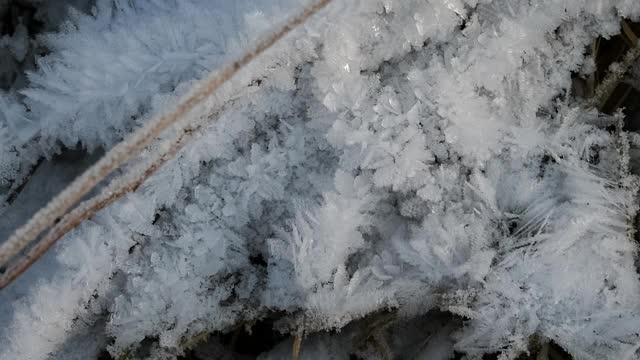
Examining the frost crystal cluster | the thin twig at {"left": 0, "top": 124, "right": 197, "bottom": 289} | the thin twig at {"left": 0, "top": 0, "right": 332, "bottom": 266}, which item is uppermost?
the thin twig at {"left": 0, "top": 0, "right": 332, "bottom": 266}

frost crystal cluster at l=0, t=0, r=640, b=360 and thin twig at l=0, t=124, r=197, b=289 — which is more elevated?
thin twig at l=0, t=124, r=197, b=289

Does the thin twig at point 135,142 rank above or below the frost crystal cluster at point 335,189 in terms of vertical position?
above

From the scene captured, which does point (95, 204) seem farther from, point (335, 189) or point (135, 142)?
point (335, 189)

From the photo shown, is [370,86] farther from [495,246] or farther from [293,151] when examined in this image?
[495,246]

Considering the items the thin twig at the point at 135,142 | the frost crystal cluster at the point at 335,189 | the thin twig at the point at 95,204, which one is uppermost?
the thin twig at the point at 135,142

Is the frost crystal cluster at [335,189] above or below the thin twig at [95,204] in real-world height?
below
